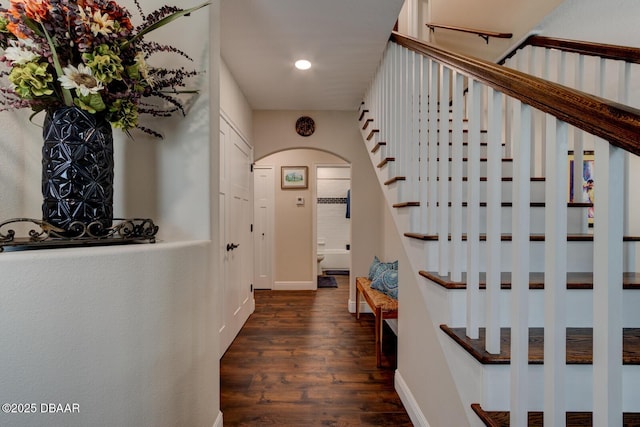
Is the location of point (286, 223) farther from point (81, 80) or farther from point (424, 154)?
point (81, 80)

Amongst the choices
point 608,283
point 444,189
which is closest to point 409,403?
point 444,189

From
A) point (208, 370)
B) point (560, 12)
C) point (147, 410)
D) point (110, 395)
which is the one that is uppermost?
A: point (560, 12)

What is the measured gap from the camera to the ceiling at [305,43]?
1875mm

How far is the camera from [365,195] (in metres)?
3.96

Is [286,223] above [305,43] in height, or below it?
below

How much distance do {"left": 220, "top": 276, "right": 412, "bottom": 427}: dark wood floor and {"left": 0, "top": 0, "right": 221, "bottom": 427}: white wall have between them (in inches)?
20.7

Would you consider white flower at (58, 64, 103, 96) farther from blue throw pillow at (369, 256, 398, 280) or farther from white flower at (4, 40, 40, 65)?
blue throw pillow at (369, 256, 398, 280)

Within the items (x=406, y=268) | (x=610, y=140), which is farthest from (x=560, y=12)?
(x=610, y=140)

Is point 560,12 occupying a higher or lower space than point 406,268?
higher

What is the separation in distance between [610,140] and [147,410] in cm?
149

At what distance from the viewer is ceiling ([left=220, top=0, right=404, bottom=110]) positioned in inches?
73.8

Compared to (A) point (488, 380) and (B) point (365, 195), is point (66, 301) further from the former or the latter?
(B) point (365, 195)

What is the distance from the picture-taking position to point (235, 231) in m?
3.19

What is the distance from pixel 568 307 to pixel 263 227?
4371mm
